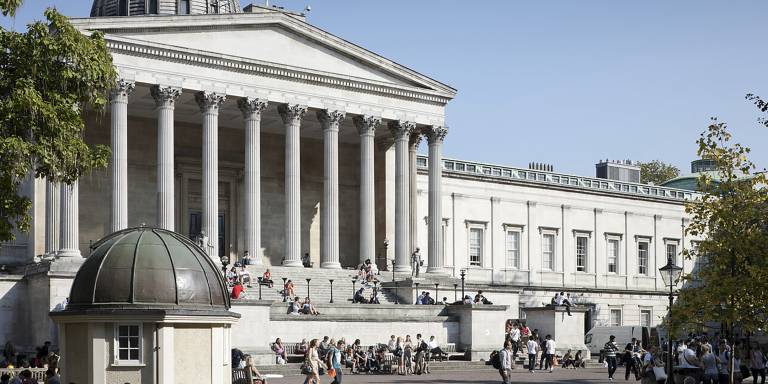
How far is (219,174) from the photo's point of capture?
62844 millimetres

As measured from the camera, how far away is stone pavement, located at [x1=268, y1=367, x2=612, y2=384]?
41375mm

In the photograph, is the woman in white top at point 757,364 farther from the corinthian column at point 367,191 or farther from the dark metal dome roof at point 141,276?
the dark metal dome roof at point 141,276

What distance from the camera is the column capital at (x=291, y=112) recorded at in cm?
5844

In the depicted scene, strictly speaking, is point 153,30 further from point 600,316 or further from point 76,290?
point 600,316

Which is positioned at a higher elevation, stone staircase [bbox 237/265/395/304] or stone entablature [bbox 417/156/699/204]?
stone entablature [bbox 417/156/699/204]

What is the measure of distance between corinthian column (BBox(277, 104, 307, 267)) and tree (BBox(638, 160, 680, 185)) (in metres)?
60.1

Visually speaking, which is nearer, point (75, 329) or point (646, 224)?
point (75, 329)

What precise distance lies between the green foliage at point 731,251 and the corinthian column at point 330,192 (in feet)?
89.8

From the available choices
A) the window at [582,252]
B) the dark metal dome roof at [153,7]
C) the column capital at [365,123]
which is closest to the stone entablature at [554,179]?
the window at [582,252]

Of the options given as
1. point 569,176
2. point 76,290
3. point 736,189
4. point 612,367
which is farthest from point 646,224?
point 76,290

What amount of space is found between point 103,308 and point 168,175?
105 feet

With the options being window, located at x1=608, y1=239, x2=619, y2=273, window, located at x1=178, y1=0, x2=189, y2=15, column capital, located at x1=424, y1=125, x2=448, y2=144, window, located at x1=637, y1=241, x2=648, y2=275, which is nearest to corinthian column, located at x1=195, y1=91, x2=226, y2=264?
column capital, located at x1=424, y1=125, x2=448, y2=144

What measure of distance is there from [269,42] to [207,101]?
16.3ft

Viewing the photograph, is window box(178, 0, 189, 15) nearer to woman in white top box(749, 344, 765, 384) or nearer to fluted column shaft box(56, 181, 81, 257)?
fluted column shaft box(56, 181, 81, 257)
